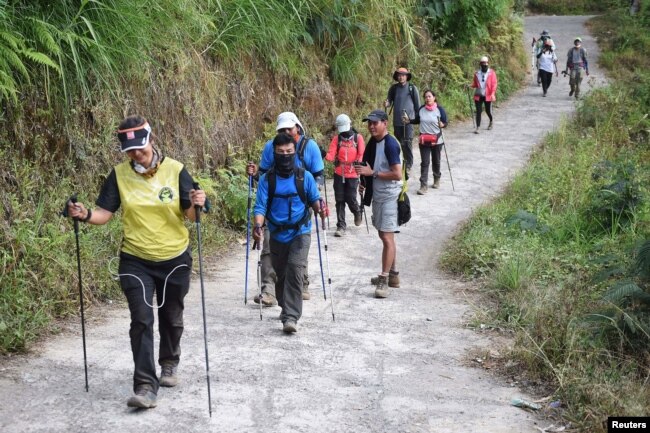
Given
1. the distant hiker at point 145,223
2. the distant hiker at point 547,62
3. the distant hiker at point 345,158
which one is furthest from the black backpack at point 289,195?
the distant hiker at point 547,62

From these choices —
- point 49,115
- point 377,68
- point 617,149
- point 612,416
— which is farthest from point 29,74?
point 617,149

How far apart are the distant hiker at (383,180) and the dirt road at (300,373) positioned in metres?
0.54

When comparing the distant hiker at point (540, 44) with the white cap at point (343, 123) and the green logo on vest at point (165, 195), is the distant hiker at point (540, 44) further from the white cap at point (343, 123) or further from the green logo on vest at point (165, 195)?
the green logo on vest at point (165, 195)

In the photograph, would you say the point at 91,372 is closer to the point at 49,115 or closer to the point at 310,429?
the point at 310,429

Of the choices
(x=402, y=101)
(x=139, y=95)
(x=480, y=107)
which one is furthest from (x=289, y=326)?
(x=480, y=107)

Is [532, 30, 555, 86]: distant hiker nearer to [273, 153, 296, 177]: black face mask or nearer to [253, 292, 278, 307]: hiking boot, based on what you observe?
[253, 292, 278, 307]: hiking boot

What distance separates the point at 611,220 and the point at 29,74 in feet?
26.6

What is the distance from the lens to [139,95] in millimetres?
10438

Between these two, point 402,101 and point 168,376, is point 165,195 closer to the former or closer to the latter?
point 168,376

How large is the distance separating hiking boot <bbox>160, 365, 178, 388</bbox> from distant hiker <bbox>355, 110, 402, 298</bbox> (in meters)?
3.54

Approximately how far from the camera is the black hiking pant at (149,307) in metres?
5.97

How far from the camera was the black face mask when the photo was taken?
7.82m

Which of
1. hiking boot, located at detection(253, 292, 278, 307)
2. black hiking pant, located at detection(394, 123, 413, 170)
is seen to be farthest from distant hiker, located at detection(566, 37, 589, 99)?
hiking boot, located at detection(253, 292, 278, 307)

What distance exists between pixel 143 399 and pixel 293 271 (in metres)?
2.35
